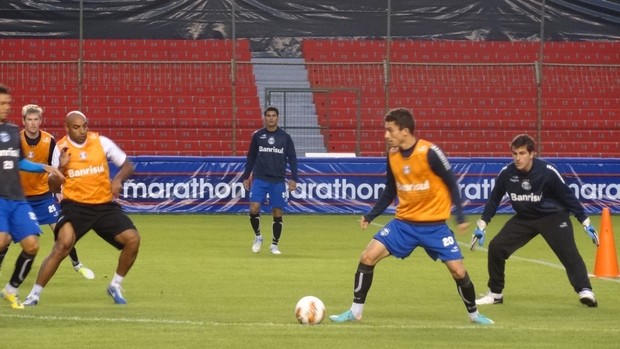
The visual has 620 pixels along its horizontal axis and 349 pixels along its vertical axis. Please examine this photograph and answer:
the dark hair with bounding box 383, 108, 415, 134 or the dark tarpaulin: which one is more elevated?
the dark tarpaulin

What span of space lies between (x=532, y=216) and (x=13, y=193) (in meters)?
5.26

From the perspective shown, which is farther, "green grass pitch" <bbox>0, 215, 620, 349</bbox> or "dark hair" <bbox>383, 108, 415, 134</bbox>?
"dark hair" <bbox>383, 108, 415, 134</bbox>

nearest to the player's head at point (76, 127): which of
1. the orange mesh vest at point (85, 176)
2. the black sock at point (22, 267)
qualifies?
the orange mesh vest at point (85, 176)

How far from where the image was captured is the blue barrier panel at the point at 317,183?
2623 cm

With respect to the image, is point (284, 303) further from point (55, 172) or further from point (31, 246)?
point (55, 172)

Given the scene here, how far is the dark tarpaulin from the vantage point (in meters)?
37.5

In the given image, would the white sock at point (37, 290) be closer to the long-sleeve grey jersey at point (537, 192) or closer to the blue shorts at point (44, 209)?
the blue shorts at point (44, 209)

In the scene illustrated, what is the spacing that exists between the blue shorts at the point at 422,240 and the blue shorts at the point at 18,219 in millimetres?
3261

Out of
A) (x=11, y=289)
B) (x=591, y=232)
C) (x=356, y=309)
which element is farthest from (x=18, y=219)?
(x=591, y=232)

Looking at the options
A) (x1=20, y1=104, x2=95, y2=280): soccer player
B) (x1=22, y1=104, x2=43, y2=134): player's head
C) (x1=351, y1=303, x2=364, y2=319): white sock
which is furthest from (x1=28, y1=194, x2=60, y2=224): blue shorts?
(x1=351, y1=303, x2=364, y2=319): white sock

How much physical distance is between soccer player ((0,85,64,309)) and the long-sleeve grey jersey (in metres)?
4.55

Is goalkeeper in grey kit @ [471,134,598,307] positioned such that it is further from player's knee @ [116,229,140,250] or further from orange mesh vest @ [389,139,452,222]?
player's knee @ [116,229,140,250]

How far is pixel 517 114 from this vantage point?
34.0 m

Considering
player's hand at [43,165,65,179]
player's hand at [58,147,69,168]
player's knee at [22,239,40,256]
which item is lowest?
player's knee at [22,239,40,256]
